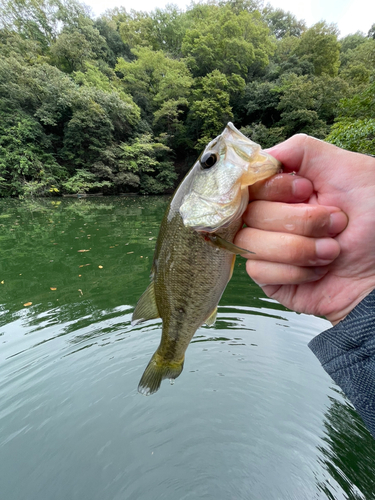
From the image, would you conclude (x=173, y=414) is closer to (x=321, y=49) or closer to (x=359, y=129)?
(x=359, y=129)

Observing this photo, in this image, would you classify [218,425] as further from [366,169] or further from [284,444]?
[366,169]

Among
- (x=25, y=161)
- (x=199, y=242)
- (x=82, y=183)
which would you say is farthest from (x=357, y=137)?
(x=25, y=161)

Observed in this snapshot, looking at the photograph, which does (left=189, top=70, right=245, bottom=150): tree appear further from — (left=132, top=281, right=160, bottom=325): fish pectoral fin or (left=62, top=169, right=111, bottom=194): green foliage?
(left=132, top=281, right=160, bottom=325): fish pectoral fin

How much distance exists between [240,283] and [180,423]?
3.40m

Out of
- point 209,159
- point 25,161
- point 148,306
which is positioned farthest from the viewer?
point 25,161

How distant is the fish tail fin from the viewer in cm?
170

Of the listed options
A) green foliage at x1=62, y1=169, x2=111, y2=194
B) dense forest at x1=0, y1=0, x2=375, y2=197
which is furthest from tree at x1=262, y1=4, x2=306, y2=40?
green foliage at x1=62, y1=169, x2=111, y2=194

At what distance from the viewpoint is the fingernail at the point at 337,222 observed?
3.70 feet

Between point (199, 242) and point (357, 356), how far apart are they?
92 cm

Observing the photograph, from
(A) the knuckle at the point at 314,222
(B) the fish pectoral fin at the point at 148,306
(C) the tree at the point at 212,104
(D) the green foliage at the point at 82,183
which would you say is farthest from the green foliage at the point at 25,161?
(A) the knuckle at the point at 314,222

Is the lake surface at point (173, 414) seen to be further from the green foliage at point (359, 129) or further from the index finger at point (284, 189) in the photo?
the green foliage at point (359, 129)

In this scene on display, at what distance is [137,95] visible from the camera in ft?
91.9

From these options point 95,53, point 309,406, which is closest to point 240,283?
point 309,406

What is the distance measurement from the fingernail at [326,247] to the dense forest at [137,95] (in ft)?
64.3
